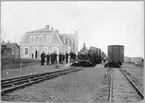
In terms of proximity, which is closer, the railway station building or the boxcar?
the railway station building

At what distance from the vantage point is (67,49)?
4.20m

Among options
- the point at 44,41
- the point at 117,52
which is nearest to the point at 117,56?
the point at 117,52

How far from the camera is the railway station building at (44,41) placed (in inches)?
147

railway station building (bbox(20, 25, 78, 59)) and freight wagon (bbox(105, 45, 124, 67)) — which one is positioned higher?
railway station building (bbox(20, 25, 78, 59))

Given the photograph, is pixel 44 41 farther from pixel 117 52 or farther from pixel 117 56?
pixel 117 56

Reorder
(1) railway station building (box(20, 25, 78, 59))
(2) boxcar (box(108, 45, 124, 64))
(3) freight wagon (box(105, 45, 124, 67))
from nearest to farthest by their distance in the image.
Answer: (1) railway station building (box(20, 25, 78, 59))
(2) boxcar (box(108, 45, 124, 64))
(3) freight wagon (box(105, 45, 124, 67))

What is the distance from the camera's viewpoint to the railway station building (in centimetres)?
374

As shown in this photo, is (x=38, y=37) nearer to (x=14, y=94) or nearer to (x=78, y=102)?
(x=14, y=94)

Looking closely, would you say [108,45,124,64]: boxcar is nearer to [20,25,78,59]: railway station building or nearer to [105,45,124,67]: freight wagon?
[105,45,124,67]: freight wagon

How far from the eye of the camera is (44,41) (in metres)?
3.81

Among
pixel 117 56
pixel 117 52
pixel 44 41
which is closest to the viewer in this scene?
pixel 44 41

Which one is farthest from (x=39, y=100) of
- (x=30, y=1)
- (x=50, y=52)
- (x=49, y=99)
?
(x=30, y=1)

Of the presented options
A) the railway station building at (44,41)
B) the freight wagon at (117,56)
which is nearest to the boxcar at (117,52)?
the freight wagon at (117,56)

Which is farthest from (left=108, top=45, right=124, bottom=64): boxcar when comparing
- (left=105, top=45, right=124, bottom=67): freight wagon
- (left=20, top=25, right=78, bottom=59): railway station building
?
(left=20, top=25, right=78, bottom=59): railway station building
